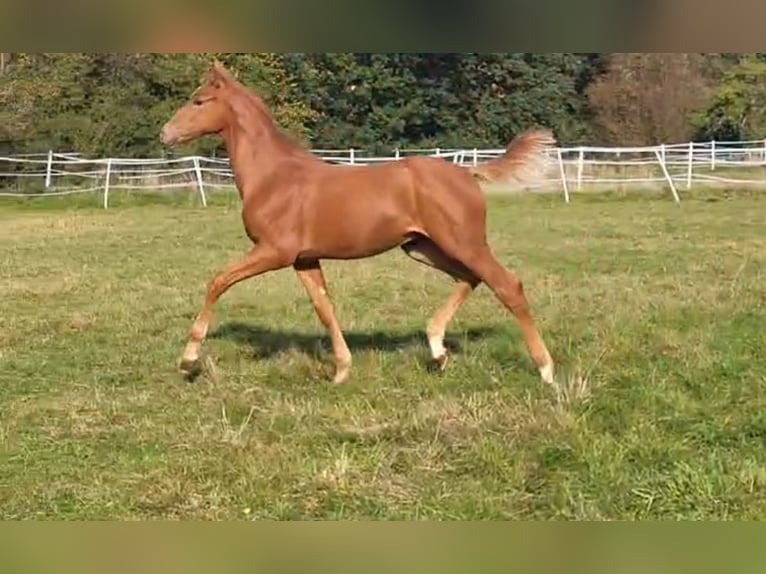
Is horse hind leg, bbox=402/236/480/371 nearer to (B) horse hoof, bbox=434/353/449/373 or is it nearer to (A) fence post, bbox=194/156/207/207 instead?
(B) horse hoof, bbox=434/353/449/373

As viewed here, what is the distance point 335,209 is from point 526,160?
1.51m

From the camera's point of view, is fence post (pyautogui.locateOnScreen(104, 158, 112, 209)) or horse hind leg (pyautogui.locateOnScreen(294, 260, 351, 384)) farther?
fence post (pyautogui.locateOnScreen(104, 158, 112, 209))

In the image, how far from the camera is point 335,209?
6422 millimetres

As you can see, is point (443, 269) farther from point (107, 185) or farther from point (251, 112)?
point (107, 185)

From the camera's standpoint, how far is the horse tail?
6852 millimetres

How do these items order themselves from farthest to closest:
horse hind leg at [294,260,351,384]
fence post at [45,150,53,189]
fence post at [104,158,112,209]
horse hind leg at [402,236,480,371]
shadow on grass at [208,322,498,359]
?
1. fence post at [45,150,53,189]
2. fence post at [104,158,112,209]
3. shadow on grass at [208,322,498,359]
4. horse hind leg at [294,260,351,384]
5. horse hind leg at [402,236,480,371]

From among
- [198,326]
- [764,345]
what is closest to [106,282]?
[198,326]

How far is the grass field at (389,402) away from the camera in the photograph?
3.97m

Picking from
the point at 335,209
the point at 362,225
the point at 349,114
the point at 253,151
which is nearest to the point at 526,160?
the point at 362,225

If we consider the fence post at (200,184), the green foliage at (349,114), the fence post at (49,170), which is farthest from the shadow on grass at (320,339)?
the fence post at (49,170)

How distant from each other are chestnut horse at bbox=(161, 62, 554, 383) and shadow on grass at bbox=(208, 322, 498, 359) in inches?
28.9

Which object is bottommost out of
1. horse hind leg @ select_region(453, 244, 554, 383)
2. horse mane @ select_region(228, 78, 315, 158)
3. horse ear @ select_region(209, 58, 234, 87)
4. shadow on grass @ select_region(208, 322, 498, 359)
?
shadow on grass @ select_region(208, 322, 498, 359)

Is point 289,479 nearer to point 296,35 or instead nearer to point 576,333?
point 296,35

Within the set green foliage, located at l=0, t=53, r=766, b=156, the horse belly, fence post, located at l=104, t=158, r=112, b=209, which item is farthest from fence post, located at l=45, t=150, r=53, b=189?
the horse belly
